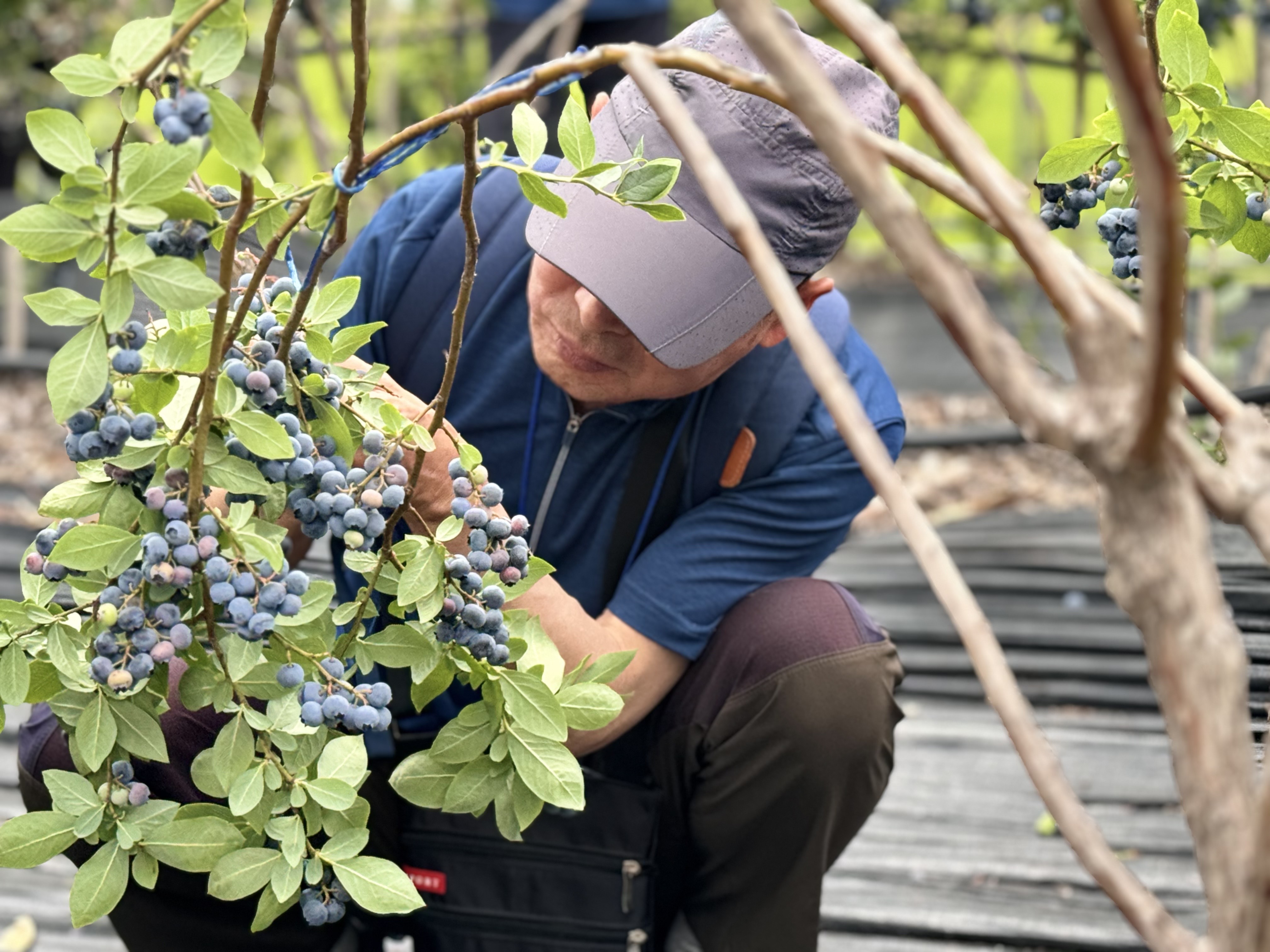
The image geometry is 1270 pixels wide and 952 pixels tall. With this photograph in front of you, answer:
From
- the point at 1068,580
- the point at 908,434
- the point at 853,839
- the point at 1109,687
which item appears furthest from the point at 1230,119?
the point at 908,434

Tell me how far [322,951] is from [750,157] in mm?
864

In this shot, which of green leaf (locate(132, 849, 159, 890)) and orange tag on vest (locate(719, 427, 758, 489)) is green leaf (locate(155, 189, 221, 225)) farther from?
orange tag on vest (locate(719, 427, 758, 489))

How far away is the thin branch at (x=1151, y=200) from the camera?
0.46 m

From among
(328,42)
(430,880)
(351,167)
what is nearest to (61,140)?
(351,167)

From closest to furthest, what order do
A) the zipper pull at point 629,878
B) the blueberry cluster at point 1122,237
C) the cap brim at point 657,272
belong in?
the blueberry cluster at point 1122,237 < the cap brim at point 657,272 < the zipper pull at point 629,878

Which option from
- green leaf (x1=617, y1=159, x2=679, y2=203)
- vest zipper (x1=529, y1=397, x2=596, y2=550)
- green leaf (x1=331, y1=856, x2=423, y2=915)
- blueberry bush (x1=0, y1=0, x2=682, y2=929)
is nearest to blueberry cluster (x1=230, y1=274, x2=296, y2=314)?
blueberry bush (x1=0, y1=0, x2=682, y2=929)

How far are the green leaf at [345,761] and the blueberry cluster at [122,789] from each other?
122mm

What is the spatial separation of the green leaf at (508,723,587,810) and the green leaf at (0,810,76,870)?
0.93 feet

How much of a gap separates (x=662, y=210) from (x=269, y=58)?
0.84 feet

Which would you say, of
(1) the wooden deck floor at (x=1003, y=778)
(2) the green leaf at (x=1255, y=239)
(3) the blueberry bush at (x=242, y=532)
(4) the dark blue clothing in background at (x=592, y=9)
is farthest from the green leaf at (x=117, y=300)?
(4) the dark blue clothing in background at (x=592, y=9)

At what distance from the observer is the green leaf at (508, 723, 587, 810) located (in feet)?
2.88

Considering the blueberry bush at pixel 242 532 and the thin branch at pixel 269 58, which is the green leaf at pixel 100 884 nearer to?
the blueberry bush at pixel 242 532

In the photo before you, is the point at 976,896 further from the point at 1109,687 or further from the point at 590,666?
the point at 590,666

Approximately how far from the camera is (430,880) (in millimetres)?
1402
